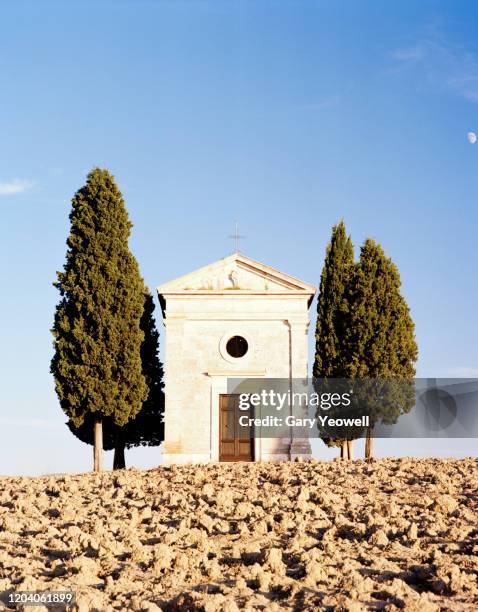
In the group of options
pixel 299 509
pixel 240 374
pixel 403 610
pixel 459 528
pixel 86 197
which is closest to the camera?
pixel 403 610

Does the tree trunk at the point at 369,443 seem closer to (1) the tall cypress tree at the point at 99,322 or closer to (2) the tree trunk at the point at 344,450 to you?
(2) the tree trunk at the point at 344,450

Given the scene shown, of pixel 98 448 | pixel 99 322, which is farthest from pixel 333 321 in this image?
pixel 98 448

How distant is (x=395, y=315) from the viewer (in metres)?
28.8

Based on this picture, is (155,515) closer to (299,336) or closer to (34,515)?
(34,515)

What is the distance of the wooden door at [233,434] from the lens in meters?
25.6

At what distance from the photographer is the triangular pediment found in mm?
26203

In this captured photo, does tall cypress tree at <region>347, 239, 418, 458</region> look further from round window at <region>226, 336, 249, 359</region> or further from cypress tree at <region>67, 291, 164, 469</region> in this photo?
cypress tree at <region>67, 291, 164, 469</region>

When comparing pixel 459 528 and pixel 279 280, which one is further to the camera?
pixel 279 280

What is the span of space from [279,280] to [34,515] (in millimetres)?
13644

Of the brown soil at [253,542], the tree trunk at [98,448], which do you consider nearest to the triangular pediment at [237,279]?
the tree trunk at [98,448]

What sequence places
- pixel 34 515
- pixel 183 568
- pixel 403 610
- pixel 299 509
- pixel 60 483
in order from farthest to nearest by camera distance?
1. pixel 60 483
2. pixel 34 515
3. pixel 299 509
4. pixel 183 568
5. pixel 403 610

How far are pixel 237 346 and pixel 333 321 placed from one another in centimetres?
492

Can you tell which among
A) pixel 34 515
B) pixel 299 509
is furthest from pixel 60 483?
pixel 299 509

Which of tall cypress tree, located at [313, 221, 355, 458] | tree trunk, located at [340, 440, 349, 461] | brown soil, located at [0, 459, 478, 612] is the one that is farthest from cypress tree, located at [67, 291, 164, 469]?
brown soil, located at [0, 459, 478, 612]
